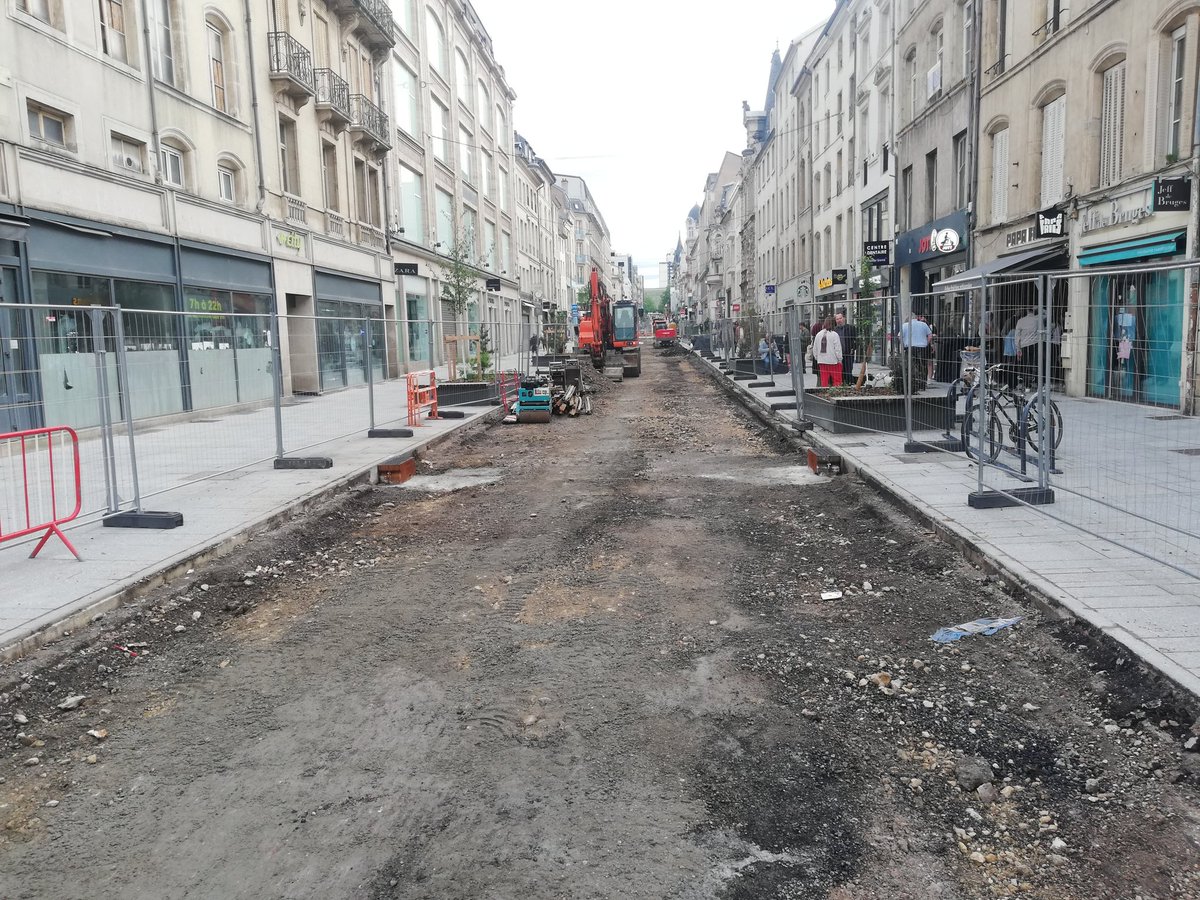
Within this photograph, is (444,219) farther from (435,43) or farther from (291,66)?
(291,66)

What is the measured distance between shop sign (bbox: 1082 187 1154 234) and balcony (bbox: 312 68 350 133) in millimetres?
18755

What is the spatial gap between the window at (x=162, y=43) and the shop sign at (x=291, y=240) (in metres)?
4.45

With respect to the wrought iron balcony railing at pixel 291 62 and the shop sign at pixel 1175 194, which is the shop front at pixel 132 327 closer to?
the wrought iron balcony railing at pixel 291 62

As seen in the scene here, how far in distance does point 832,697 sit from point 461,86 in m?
42.0

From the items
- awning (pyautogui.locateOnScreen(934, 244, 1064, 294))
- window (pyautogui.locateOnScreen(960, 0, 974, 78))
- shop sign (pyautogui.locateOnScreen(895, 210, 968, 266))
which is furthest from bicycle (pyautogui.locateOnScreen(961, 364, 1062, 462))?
window (pyautogui.locateOnScreen(960, 0, 974, 78))

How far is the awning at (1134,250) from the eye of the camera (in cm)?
1365

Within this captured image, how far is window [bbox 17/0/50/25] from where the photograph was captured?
511 inches

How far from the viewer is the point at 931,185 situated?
25.9 meters

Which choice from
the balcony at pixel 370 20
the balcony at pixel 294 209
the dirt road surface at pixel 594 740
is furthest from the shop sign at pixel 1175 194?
the balcony at pixel 370 20

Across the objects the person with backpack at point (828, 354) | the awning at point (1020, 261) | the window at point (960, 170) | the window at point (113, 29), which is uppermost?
the window at point (113, 29)

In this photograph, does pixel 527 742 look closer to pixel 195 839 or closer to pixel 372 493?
pixel 195 839

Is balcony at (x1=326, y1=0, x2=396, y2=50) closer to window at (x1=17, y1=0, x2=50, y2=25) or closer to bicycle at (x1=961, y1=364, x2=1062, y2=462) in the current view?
window at (x1=17, y1=0, x2=50, y2=25)

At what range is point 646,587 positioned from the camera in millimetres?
5844

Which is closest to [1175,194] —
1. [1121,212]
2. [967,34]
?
[1121,212]
